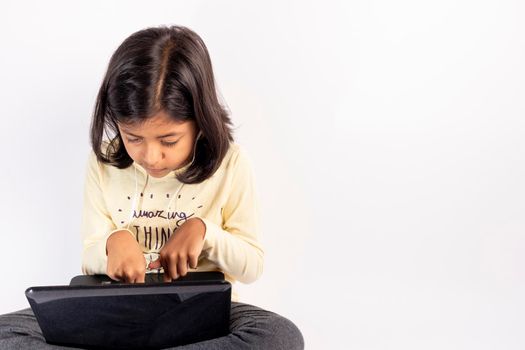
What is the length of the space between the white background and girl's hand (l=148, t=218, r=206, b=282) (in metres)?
0.31

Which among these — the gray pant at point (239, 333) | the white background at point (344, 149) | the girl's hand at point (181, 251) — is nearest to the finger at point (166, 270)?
the girl's hand at point (181, 251)

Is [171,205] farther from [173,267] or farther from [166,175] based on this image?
[173,267]

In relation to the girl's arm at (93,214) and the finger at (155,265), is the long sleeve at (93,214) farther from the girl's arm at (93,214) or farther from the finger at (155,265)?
the finger at (155,265)

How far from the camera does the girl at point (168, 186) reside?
1093 mm

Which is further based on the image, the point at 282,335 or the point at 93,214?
the point at 93,214

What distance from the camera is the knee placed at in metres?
1.05

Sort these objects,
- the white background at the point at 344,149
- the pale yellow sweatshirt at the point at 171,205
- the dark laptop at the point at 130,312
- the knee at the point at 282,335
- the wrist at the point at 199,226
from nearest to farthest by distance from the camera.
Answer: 1. the dark laptop at the point at 130,312
2. the knee at the point at 282,335
3. the wrist at the point at 199,226
4. the pale yellow sweatshirt at the point at 171,205
5. the white background at the point at 344,149

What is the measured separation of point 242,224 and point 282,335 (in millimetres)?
258

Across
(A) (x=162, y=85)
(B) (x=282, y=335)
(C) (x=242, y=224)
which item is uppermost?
(A) (x=162, y=85)

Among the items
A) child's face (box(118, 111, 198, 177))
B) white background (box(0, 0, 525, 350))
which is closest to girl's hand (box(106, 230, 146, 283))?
child's face (box(118, 111, 198, 177))

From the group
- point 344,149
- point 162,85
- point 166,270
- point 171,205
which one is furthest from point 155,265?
point 344,149

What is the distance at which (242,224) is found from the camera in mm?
1273

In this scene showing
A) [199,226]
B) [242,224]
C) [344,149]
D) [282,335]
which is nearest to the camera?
[282,335]

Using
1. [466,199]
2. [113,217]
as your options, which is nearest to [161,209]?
[113,217]
